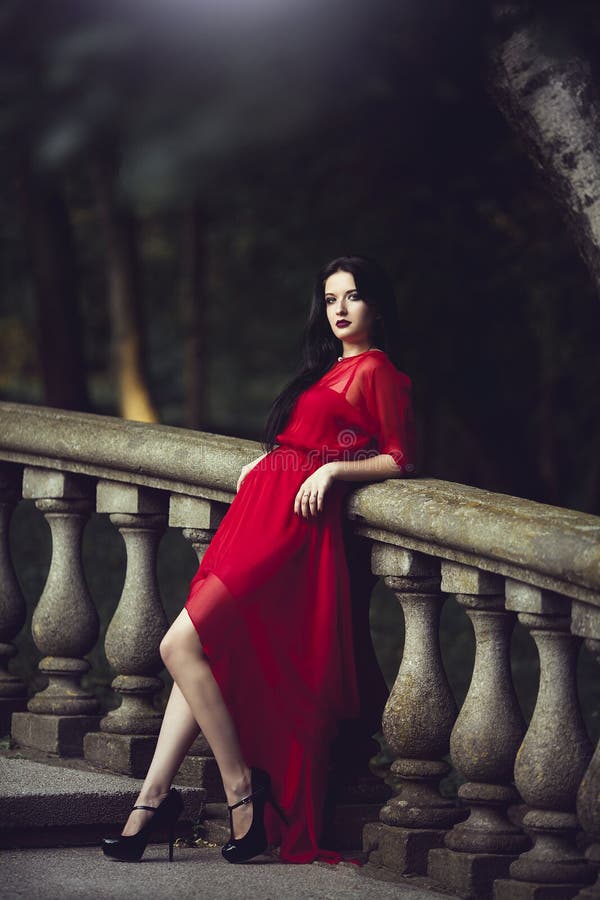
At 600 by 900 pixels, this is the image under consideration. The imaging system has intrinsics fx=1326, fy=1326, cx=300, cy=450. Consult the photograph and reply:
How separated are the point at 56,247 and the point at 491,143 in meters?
4.03

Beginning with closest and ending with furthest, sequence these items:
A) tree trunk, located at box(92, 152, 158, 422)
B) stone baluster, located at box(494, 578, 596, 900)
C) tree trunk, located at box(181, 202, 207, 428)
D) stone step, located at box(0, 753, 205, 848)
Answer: stone baluster, located at box(494, 578, 596, 900), stone step, located at box(0, 753, 205, 848), tree trunk, located at box(92, 152, 158, 422), tree trunk, located at box(181, 202, 207, 428)

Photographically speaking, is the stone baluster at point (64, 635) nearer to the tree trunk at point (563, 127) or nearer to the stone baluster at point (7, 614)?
the stone baluster at point (7, 614)

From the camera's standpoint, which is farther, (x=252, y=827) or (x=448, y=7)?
(x=252, y=827)

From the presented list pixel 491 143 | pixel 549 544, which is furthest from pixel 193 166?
pixel 491 143

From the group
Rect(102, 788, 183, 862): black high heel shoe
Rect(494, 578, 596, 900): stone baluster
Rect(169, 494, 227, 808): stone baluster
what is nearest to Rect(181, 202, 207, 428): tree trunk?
Rect(169, 494, 227, 808): stone baluster

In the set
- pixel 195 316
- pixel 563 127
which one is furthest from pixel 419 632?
pixel 195 316

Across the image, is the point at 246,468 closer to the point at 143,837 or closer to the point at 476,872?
the point at 143,837

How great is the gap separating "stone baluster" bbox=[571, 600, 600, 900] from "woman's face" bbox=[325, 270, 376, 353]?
1.43 meters

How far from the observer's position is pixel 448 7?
270 cm

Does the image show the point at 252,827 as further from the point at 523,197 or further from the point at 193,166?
the point at 523,197

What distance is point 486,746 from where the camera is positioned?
3633 mm

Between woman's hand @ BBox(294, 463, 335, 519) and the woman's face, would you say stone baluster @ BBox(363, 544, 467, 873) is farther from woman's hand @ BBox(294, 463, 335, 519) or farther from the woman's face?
the woman's face

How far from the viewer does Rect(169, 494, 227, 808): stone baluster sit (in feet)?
14.3

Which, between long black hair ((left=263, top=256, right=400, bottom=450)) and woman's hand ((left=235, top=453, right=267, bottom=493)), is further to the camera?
long black hair ((left=263, top=256, right=400, bottom=450))
